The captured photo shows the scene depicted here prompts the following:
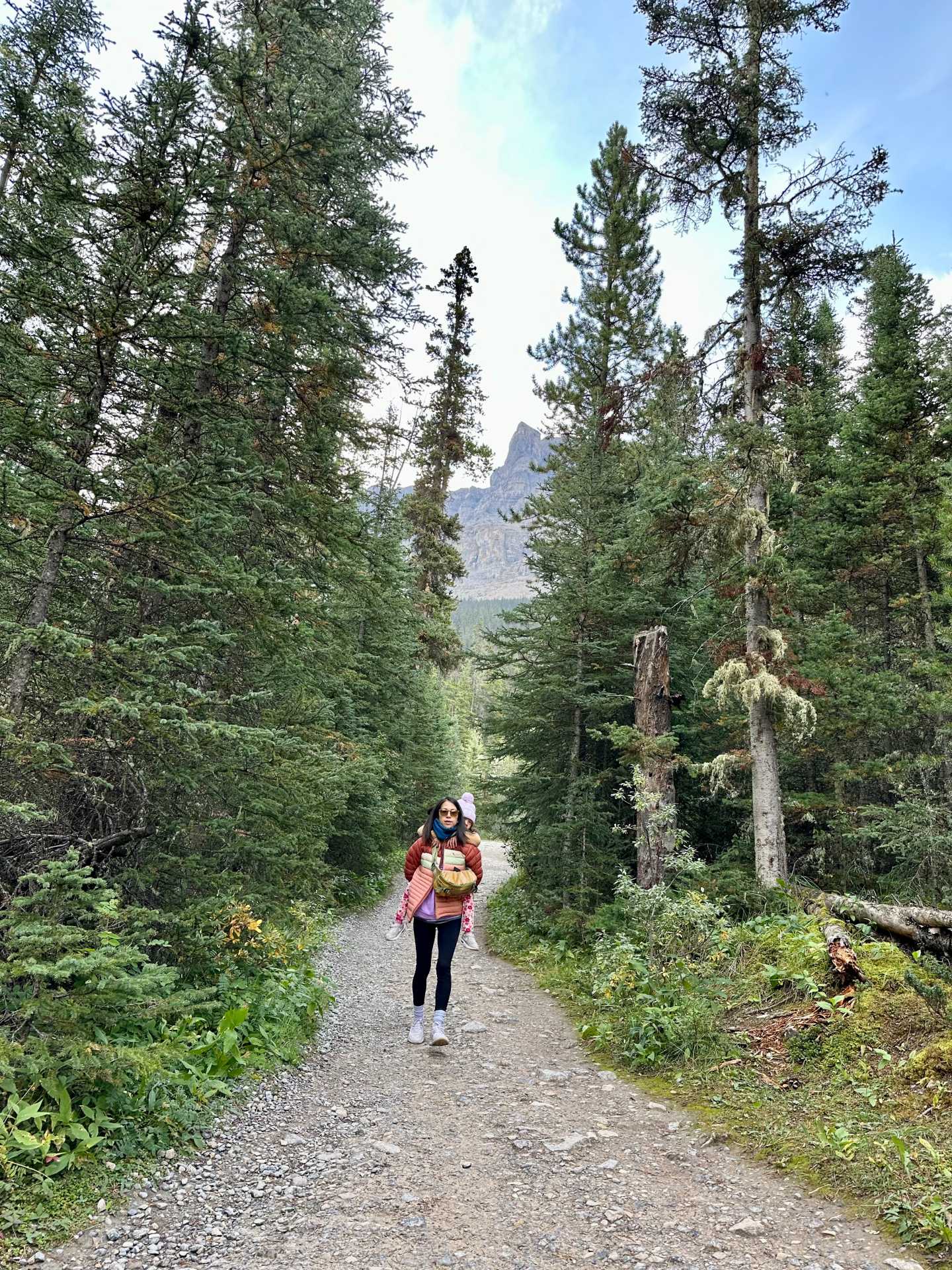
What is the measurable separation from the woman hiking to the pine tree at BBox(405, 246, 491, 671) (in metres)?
15.7

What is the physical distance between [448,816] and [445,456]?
18.8 meters

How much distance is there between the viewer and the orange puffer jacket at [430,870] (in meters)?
6.38

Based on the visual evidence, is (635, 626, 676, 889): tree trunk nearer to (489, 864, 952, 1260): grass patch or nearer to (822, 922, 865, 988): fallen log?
(489, 864, 952, 1260): grass patch

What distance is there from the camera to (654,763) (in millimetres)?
10398

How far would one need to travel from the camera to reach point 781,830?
10.2m

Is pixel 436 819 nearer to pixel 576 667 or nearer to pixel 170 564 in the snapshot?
pixel 170 564

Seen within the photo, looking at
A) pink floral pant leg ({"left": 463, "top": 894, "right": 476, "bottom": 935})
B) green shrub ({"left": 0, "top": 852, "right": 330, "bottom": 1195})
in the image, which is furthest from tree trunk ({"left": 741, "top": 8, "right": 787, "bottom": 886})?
green shrub ({"left": 0, "top": 852, "right": 330, "bottom": 1195})

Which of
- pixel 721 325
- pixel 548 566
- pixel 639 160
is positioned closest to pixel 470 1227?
pixel 548 566

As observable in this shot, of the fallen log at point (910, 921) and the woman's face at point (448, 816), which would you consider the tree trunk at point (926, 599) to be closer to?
the fallen log at point (910, 921)

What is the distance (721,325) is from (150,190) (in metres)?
10.4

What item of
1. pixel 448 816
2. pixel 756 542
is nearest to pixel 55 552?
pixel 448 816

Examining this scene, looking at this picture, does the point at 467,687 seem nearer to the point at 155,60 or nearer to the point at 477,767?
the point at 477,767

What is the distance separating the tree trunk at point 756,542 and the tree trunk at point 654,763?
1.39 m

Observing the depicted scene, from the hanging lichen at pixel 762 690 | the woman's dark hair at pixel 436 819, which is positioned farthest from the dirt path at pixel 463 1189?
the hanging lichen at pixel 762 690
